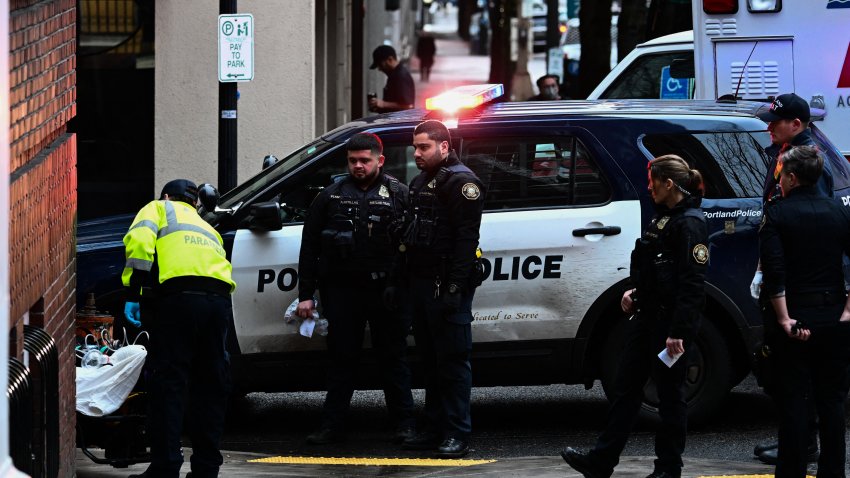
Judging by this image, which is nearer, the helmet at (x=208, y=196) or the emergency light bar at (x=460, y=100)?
the helmet at (x=208, y=196)

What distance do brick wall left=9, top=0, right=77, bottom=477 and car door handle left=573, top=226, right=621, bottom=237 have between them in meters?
2.74

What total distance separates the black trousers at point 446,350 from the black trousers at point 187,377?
1141mm

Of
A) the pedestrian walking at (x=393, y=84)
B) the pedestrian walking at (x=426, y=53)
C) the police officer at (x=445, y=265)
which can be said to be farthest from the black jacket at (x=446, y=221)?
the pedestrian walking at (x=426, y=53)

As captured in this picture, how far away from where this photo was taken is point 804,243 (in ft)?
20.1

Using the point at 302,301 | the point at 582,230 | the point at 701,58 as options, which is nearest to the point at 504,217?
the point at 582,230

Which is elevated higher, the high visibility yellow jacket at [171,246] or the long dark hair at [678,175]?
the long dark hair at [678,175]

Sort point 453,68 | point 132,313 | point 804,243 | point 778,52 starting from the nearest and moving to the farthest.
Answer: point 804,243 → point 132,313 → point 778,52 → point 453,68

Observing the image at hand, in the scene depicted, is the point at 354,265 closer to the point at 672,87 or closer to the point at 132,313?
the point at 132,313

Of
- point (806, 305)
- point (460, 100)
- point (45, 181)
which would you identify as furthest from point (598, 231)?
point (45, 181)

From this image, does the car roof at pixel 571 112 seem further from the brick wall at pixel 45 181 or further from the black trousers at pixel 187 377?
the brick wall at pixel 45 181

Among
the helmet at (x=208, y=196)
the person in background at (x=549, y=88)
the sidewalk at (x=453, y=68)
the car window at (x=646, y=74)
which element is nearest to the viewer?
the helmet at (x=208, y=196)

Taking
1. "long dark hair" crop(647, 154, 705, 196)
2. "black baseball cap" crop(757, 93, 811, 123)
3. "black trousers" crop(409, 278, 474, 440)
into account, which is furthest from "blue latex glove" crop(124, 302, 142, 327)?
"black baseball cap" crop(757, 93, 811, 123)

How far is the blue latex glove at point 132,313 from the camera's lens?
7.27 m

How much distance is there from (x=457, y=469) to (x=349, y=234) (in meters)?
1.37
